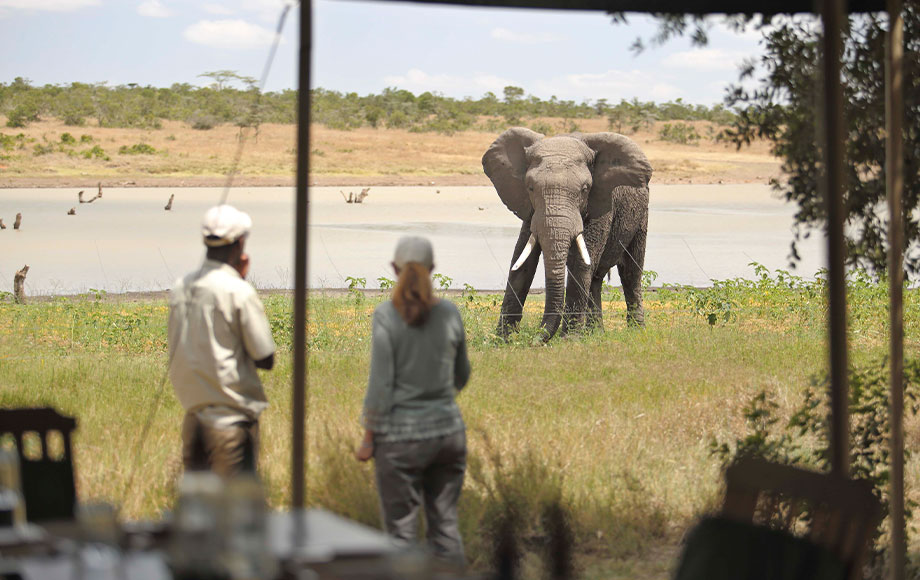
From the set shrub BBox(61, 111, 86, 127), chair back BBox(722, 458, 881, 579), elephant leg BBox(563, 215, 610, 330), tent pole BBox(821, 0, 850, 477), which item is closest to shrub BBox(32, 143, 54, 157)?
shrub BBox(61, 111, 86, 127)

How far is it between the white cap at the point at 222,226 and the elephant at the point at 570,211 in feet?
25.2

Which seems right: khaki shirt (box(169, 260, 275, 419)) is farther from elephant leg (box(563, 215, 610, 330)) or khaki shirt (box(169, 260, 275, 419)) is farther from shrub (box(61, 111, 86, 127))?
shrub (box(61, 111, 86, 127))

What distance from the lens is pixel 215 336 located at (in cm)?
413

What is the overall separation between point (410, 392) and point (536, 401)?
13.3ft

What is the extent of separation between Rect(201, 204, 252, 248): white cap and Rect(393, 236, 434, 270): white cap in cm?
62

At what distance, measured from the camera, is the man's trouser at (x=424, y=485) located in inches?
156

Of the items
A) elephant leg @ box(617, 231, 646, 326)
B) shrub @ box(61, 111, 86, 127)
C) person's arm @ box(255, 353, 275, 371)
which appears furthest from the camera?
shrub @ box(61, 111, 86, 127)

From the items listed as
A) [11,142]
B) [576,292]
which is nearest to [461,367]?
[576,292]

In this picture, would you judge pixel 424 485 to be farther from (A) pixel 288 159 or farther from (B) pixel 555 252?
(A) pixel 288 159

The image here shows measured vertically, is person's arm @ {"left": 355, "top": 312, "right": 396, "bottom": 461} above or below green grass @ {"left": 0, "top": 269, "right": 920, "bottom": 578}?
above

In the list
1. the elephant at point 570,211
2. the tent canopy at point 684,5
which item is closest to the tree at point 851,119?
the tent canopy at point 684,5

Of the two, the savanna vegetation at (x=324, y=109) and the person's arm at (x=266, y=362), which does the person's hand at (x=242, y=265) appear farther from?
the savanna vegetation at (x=324, y=109)

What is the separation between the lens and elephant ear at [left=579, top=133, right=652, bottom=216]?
1284cm

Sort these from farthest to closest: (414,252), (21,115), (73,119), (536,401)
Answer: (73,119), (21,115), (536,401), (414,252)
